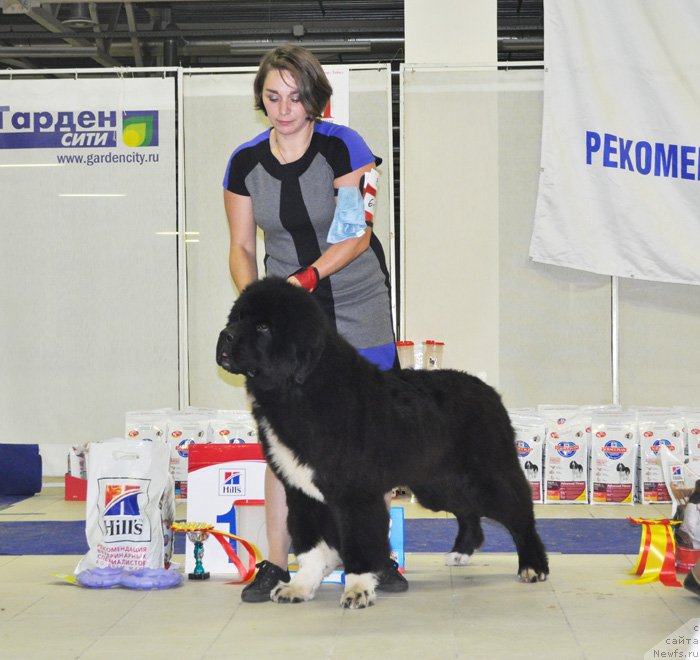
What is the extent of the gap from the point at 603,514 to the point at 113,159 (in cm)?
400

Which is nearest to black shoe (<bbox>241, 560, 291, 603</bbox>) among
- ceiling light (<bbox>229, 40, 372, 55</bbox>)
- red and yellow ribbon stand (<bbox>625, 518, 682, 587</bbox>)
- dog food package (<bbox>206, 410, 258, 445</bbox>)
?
red and yellow ribbon stand (<bbox>625, 518, 682, 587</bbox>)

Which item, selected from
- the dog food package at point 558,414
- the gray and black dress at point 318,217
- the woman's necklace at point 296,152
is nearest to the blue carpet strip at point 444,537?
the dog food package at point 558,414

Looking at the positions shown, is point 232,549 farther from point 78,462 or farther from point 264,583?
point 78,462

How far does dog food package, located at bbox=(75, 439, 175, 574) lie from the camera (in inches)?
144

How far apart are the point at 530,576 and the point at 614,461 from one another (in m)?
2.45

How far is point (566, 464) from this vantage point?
19.2 feet

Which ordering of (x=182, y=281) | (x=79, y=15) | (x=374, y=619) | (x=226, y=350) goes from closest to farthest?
(x=226, y=350), (x=374, y=619), (x=182, y=281), (x=79, y=15)

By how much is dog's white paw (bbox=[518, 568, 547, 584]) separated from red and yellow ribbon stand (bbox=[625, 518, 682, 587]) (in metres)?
0.30

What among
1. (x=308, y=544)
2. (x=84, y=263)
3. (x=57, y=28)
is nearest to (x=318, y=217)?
(x=308, y=544)

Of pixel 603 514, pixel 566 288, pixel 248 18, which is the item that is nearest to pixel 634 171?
pixel 566 288

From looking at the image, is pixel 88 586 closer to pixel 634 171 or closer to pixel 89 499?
pixel 89 499

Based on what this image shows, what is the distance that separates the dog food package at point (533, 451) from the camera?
5.88 m

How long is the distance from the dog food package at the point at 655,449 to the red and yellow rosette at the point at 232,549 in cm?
290

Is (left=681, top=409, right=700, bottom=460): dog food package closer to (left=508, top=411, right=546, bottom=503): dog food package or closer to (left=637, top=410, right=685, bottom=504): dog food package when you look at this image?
(left=637, top=410, right=685, bottom=504): dog food package
